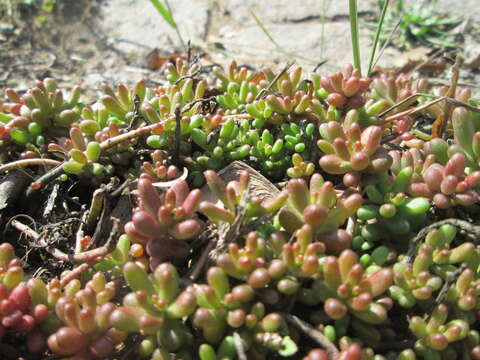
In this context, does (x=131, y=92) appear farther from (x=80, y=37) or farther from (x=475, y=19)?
(x=475, y=19)

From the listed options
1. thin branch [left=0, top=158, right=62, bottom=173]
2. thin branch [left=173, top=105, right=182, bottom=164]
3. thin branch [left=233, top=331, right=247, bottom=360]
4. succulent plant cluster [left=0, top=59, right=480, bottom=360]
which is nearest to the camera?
thin branch [left=233, top=331, right=247, bottom=360]

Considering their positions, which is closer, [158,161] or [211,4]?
[158,161]

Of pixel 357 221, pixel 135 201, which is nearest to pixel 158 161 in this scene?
pixel 135 201

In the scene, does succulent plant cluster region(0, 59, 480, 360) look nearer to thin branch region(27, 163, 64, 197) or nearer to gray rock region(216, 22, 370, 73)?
thin branch region(27, 163, 64, 197)

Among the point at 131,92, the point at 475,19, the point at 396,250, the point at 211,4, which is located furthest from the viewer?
the point at 211,4

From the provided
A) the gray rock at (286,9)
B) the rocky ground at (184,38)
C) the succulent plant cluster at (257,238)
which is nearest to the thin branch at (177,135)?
→ the succulent plant cluster at (257,238)

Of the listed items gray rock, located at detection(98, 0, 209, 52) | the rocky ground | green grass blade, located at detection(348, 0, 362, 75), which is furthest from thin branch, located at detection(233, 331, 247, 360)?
gray rock, located at detection(98, 0, 209, 52)
